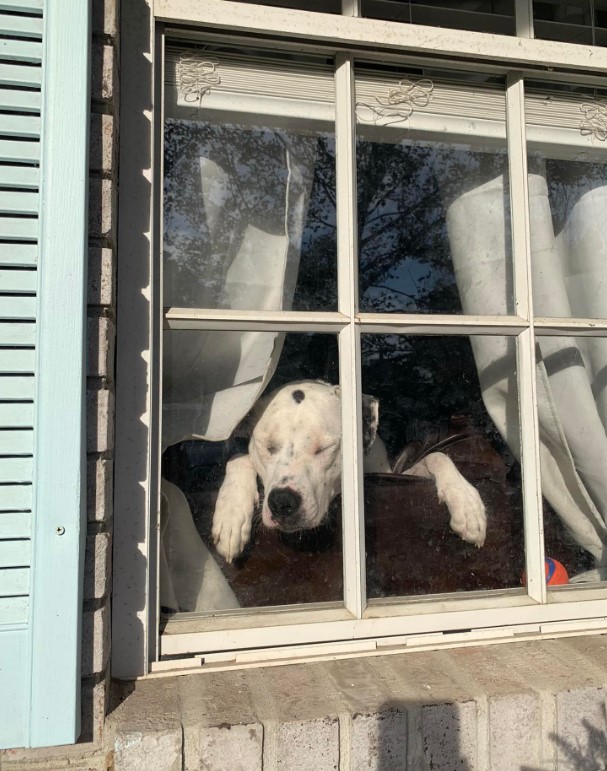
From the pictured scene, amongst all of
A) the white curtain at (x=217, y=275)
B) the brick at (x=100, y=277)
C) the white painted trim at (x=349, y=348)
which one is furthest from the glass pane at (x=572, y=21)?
the brick at (x=100, y=277)

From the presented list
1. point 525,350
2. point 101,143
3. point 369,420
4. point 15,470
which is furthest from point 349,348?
point 15,470

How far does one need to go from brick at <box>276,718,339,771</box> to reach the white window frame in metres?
0.32

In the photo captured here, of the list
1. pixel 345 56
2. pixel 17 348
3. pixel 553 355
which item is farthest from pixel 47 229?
pixel 553 355

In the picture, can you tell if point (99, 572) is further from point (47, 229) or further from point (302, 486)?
point (47, 229)

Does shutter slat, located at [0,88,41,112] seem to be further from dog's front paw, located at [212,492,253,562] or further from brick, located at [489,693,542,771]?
brick, located at [489,693,542,771]

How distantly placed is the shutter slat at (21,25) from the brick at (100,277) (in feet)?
1.70

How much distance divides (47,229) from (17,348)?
0.92ft

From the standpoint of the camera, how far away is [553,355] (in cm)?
213

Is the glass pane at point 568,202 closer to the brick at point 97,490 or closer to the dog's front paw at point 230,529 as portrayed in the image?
the dog's front paw at point 230,529

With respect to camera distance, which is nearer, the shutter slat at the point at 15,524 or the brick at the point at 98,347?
the shutter slat at the point at 15,524

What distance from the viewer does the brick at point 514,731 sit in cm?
151

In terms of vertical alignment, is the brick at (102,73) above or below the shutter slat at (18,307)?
above

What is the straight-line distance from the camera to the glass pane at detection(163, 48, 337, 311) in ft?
6.20

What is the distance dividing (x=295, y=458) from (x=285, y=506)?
0.15 metres
